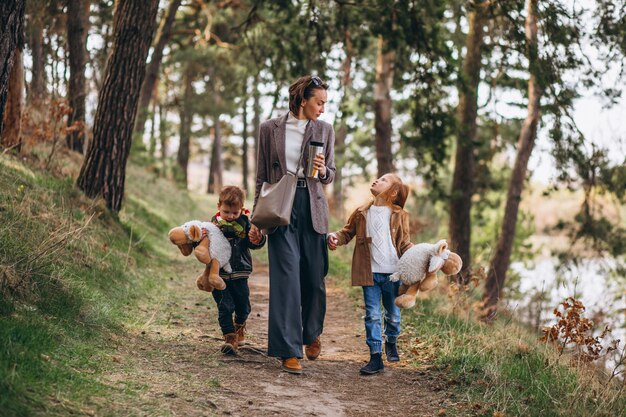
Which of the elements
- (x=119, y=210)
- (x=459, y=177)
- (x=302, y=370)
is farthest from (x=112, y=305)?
(x=459, y=177)

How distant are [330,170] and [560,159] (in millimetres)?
7373

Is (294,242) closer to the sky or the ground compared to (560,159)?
closer to the ground

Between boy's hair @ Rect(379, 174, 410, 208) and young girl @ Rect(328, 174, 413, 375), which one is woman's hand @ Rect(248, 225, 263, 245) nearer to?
young girl @ Rect(328, 174, 413, 375)

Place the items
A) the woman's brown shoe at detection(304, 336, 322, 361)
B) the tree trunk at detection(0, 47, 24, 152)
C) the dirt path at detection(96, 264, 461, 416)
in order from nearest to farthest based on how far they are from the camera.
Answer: the dirt path at detection(96, 264, 461, 416)
the woman's brown shoe at detection(304, 336, 322, 361)
the tree trunk at detection(0, 47, 24, 152)

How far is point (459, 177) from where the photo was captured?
1537 cm

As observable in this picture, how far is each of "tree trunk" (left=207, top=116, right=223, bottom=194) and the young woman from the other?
98.8 feet

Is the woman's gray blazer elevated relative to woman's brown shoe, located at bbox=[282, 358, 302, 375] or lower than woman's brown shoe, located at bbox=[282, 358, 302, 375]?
elevated

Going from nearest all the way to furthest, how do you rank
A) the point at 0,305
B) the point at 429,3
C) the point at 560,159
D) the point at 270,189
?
the point at 0,305
the point at 270,189
the point at 429,3
the point at 560,159

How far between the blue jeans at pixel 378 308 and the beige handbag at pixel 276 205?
1061 mm

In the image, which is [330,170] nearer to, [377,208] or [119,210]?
[377,208]

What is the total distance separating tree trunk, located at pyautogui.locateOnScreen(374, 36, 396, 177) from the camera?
48.8 ft

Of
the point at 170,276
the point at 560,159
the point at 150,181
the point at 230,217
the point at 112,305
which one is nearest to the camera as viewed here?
the point at 230,217

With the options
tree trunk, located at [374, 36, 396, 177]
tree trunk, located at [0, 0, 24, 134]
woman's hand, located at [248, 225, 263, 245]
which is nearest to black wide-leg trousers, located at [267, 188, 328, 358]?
woman's hand, located at [248, 225, 263, 245]

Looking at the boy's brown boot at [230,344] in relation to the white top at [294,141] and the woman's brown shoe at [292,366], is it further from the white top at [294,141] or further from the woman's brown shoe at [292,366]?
the white top at [294,141]
